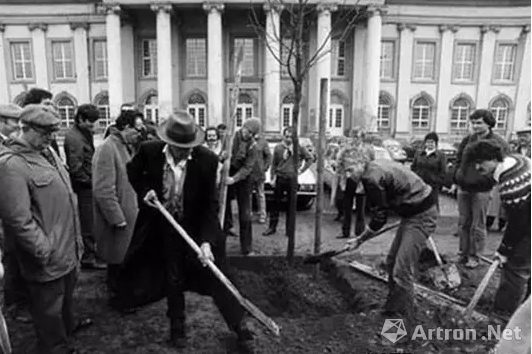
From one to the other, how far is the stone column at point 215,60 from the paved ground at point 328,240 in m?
20.2

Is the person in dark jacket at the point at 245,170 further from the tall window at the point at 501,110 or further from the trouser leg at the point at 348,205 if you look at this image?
the tall window at the point at 501,110

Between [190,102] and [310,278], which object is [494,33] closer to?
[190,102]

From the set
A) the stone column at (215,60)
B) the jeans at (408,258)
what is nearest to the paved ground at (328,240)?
the jeans at (408,258)

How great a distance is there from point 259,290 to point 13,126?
10.3 ft

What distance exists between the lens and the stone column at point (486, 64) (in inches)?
1214

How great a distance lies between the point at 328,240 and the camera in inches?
270

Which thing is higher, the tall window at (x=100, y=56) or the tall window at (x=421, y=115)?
the tall window at (x=100, y=56)

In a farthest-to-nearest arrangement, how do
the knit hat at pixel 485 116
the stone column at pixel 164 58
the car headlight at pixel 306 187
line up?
the stone column at pixel 164 58 < the car headlight at pixel 306 187 < the knit hat at pixel 485 116

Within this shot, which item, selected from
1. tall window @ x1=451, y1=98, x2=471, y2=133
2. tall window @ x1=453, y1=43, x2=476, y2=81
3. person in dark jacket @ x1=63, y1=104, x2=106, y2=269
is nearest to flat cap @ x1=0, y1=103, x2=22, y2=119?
person in dark jacket @ x1=63, y1=104, x2=106, y2=269

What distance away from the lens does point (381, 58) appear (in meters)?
31.2

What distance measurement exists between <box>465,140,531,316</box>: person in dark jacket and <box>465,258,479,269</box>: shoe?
3.91ft

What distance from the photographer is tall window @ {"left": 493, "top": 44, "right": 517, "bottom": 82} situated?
31627 mm

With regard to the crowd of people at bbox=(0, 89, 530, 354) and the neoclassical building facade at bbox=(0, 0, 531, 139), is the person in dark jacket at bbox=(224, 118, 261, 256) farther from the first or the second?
the neoclassical building facade at bbox=(0, 0, 531, 139)

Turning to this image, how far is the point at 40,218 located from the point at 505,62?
36590mm
